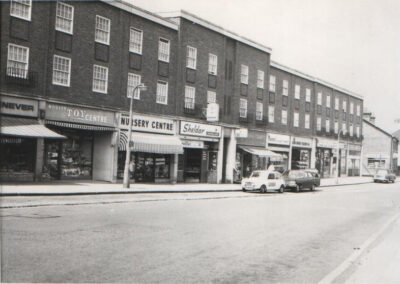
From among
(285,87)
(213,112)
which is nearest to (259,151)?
(213,112)

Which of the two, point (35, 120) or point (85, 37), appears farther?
point (85, 37)

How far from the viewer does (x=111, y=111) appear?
26.6 meters

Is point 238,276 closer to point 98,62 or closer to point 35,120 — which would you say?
point 35,120

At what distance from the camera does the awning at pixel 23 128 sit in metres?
20.1

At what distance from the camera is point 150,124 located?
29.2m

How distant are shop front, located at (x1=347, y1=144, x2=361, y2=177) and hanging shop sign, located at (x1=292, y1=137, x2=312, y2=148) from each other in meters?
13.1

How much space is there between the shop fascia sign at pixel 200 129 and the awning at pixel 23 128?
11.6 metres

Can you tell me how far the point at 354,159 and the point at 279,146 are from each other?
2322 centimetres

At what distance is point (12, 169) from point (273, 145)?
1073 inches

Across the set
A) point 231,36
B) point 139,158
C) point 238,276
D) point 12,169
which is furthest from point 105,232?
point 231,36

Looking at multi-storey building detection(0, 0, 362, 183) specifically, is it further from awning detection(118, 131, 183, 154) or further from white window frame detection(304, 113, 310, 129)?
white window frame detection(304, 113, 310, 129)

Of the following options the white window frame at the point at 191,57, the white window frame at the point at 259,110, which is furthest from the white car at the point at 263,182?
the white window frame at the point at 259,110

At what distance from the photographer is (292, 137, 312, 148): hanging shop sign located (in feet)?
155

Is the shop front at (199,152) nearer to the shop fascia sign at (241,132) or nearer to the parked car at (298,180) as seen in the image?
the shop fascia sign at (241,132)
